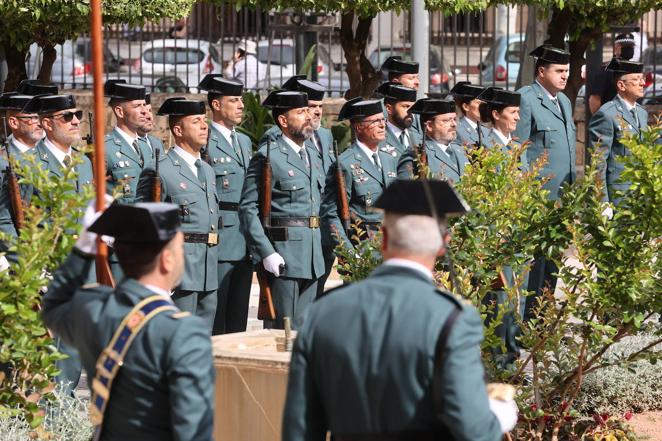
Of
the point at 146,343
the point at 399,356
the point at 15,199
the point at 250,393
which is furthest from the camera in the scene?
the point at 15,199

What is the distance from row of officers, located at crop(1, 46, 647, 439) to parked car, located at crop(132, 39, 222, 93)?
5.39 metres

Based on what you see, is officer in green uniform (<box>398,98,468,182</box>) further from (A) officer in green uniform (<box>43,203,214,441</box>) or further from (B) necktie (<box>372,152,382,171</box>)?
(A) officer in green uniform (<box>43,203,214,441</box>)

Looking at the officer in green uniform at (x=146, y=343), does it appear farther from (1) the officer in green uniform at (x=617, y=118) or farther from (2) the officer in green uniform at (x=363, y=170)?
(1) the officer in green uniform at (x=617, y=118)

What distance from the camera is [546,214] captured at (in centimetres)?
655

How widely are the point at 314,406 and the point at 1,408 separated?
185cm

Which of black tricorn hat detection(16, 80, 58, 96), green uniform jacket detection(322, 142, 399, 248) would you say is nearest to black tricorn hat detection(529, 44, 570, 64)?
green uniform jacket detection(322, 142, 399, 248)

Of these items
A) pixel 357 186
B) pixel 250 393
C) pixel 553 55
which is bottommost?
pixel 250 393

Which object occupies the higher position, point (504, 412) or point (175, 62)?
point (175, 62)

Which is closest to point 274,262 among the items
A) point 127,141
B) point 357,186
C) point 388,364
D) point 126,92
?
point 357,186

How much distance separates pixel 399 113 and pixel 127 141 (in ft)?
6.25

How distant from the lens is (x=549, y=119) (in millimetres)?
9773

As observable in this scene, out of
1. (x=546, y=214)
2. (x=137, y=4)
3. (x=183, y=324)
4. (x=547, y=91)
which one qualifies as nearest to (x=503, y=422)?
(x=183, y=324)

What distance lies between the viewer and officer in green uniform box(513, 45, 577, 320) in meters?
9.72

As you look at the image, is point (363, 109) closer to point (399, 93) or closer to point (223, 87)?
point (223, 87)
